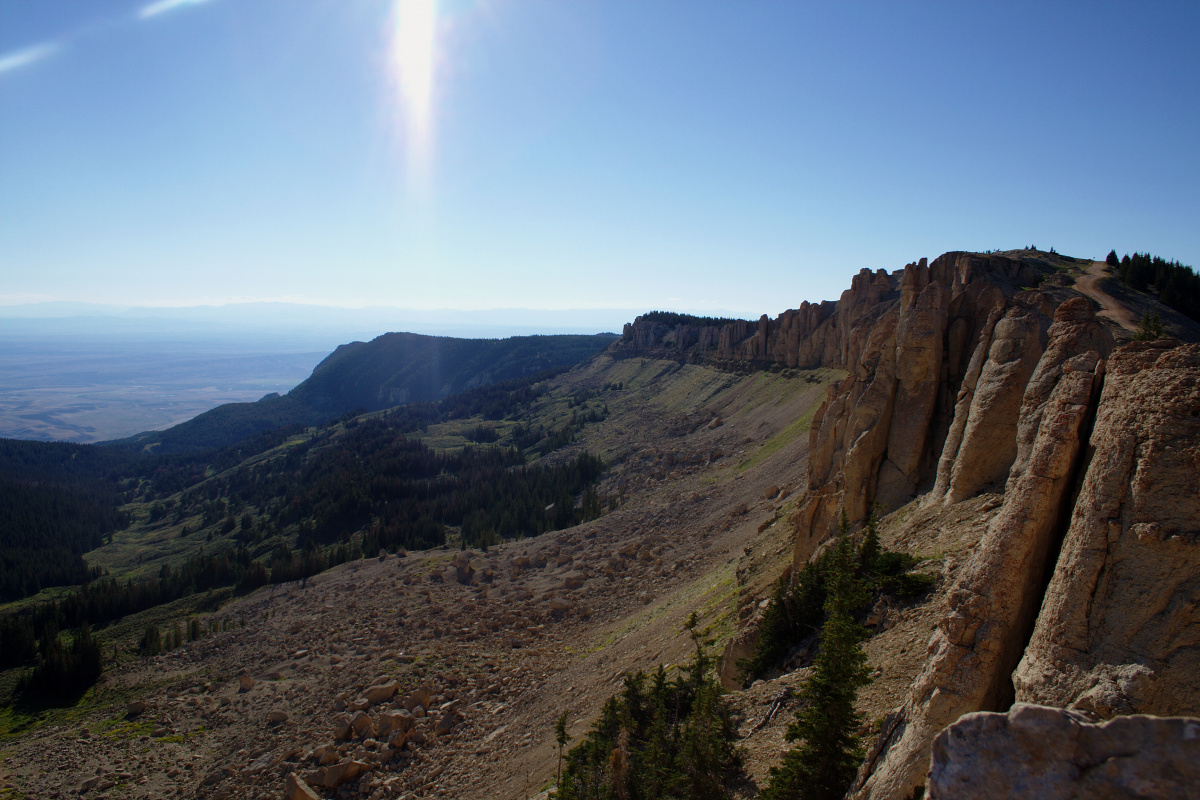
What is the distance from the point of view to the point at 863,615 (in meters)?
15.6

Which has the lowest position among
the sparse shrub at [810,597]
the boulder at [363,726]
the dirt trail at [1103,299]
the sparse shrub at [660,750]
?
the boulder at [363,726]

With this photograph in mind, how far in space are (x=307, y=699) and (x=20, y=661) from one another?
43.3 meters

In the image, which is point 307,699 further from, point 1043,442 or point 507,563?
point 1043,442

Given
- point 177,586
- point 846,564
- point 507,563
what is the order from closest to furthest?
point 846,564 → point 507,563 → point 177,586

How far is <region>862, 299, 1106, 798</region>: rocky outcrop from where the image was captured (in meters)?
7.84

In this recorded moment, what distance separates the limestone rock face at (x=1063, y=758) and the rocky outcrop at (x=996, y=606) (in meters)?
3.23

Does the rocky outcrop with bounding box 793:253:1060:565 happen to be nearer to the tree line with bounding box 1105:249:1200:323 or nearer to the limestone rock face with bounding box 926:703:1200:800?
the limestone rock face with bounding box 926:703:1200:800

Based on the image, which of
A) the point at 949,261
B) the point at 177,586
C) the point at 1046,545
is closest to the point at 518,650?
the point at 1046,545

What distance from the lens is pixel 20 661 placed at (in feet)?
176

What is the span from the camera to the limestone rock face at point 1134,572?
6.39 m

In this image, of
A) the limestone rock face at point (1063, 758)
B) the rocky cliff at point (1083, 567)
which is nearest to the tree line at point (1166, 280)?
the rocky cliff at point (1083, 567)

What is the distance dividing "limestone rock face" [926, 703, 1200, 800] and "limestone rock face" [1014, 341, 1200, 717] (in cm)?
245

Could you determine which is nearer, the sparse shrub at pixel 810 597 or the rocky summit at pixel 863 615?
the rocky summit at pixel 863 615

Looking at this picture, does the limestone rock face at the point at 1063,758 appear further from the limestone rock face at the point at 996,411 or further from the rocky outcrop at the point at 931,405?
the rocky outcrop at the point at 931,405
